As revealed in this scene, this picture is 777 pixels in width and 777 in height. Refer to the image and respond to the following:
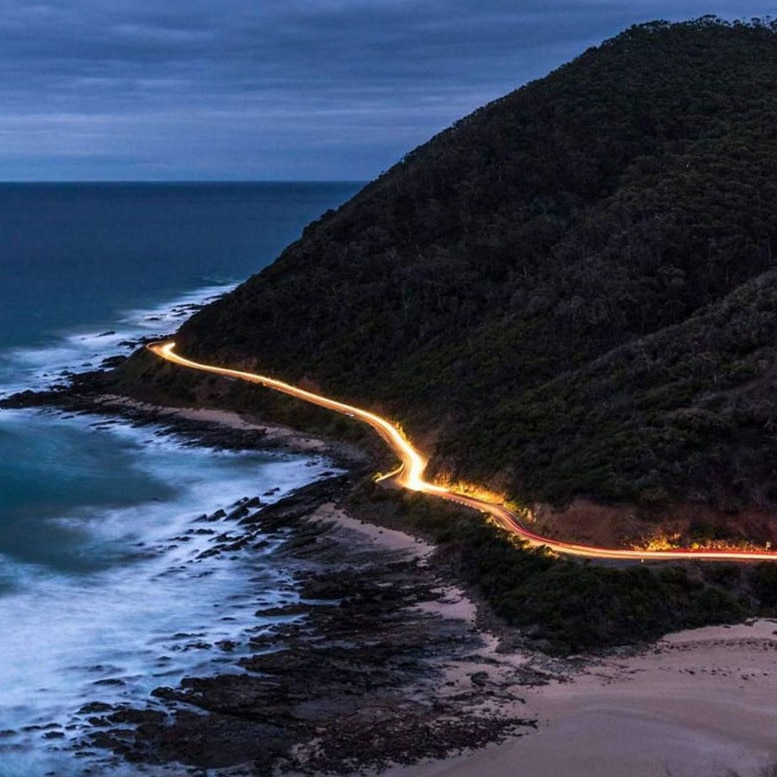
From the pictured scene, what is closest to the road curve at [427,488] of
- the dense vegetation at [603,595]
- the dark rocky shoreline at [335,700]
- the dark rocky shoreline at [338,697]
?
the dense vegetation at [603,595]

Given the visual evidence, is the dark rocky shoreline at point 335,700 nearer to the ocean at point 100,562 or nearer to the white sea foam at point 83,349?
the ocean at point 100,562

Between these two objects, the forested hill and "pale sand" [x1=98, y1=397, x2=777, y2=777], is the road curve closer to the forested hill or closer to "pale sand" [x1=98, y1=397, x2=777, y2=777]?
the forested hill

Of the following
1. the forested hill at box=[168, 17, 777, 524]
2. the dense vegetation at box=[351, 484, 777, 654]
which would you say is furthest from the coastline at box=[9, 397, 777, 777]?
the forested hill at box=[168, 17, 777, 524]

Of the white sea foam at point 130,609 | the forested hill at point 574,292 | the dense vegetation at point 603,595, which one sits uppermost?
the forested hill at point 574,292

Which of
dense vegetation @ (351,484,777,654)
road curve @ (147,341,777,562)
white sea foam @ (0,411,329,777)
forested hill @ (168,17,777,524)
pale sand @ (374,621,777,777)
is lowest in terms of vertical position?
white sea foam @ (0,411,329,777)

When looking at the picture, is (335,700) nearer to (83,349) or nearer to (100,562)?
(100,562)
